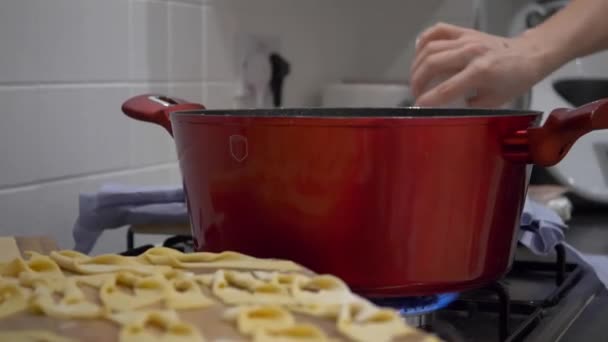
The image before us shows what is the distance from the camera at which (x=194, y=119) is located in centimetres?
56

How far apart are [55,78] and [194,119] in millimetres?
364

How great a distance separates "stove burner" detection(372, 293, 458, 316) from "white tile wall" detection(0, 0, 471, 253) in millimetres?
441

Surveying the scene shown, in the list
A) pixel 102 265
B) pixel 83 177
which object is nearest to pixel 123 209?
pixel 83 177

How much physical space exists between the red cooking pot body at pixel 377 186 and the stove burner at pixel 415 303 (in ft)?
0.10

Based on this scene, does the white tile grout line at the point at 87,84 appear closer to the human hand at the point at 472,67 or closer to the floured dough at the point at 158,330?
the human hand at the point at 472,67

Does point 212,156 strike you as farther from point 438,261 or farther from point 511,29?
point 511,29

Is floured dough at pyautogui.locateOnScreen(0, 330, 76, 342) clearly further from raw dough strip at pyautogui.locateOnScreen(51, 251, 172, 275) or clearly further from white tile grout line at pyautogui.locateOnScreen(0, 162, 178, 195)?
white tile grout line at pyautogui.locateOnScreen(0, 162, 178, 195)

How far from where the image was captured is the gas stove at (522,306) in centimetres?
58

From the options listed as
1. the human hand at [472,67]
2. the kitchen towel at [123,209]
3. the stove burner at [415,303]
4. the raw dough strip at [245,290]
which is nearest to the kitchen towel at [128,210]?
the kitchen towel at [123,209]

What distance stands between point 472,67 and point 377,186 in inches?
13.8

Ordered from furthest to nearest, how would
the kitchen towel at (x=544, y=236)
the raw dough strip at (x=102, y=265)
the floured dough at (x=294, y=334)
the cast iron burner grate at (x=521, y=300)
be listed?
1. the kitchen towel at (x=544, y=236)
2. the cast iron burner grate at (x=521, y=300)
3. the raw dough strip at (x=102, y=265)
4. the floured dough at (x=294, y=334)

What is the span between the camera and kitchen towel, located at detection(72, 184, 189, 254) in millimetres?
811

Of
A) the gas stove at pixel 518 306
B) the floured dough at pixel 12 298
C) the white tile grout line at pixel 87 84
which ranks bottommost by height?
the gas stove at pixel 518 306

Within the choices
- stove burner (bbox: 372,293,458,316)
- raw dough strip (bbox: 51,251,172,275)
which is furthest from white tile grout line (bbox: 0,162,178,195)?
stove burner (bbox: 372,293,458,316)
